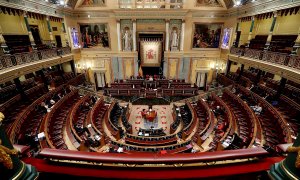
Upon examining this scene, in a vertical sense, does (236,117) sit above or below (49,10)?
below

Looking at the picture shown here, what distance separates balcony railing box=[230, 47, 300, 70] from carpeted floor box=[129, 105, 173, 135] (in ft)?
29.1

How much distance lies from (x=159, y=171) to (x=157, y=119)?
36.7 ft

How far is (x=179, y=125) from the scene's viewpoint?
1190cm

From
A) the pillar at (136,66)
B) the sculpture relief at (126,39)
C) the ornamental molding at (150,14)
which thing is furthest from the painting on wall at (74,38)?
the pillar at (136,66)

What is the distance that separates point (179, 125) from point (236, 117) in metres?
4.13

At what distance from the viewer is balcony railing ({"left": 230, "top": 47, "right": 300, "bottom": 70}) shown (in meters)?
9.23

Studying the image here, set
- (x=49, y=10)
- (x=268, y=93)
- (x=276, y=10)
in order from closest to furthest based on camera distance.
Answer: (x=276, y=10) → (x=268, y=93) → (x=49, y=10)

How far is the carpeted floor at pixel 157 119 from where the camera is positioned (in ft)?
39.6

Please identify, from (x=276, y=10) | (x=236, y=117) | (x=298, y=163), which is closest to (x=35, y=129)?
(x=298, y=163)

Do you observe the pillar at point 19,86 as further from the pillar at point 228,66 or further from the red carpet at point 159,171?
the pillar at point 228,66

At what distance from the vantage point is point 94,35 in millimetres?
18156

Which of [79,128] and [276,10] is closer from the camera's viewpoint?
[79,128]

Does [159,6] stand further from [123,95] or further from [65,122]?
[65,122]

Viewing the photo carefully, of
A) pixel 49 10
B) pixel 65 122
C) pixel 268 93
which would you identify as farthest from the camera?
pixel 49 10
